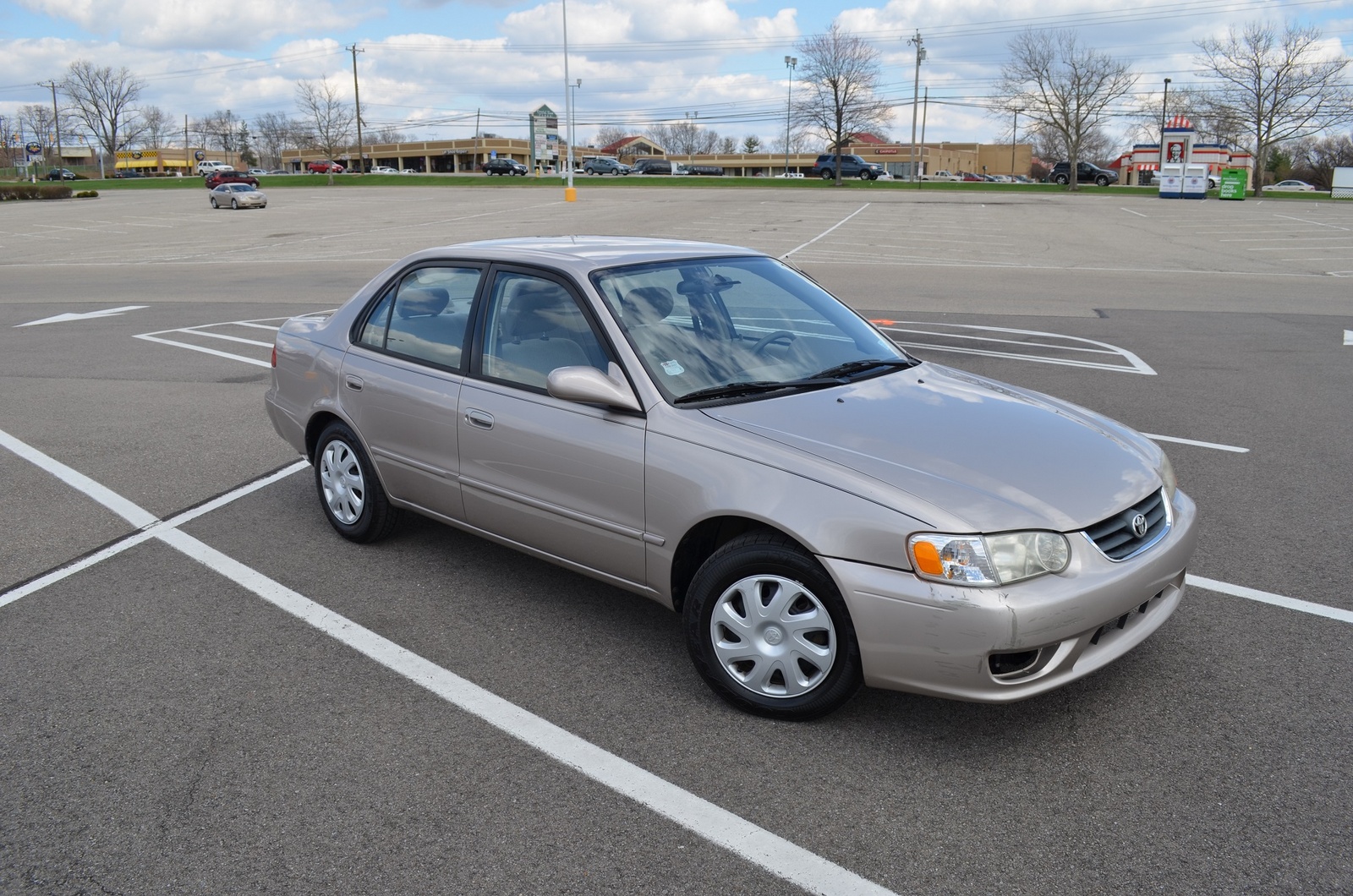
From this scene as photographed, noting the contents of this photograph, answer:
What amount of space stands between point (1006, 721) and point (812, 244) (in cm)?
2427

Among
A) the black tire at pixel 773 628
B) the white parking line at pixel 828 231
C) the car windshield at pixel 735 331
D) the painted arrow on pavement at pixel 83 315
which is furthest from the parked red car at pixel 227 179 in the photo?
the black tire at pixel 773 628

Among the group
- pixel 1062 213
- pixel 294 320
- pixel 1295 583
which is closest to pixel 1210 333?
pixel 1295 583

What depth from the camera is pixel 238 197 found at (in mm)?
48531

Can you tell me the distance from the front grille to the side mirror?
1615 millimetres

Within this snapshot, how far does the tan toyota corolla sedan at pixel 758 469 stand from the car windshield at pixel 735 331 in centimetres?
1

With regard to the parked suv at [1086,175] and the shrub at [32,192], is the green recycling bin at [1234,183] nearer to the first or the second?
the parked suv at [1086,175]

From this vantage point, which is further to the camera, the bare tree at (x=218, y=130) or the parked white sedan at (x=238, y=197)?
the bare tree at (x=218, y=130)

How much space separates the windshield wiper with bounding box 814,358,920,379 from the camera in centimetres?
420

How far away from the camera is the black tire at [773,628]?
3283 millimetres

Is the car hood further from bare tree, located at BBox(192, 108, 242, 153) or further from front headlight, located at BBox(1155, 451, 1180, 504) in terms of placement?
bare tree, located at BBox(192, 108, 242, 153)

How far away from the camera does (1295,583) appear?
4629mm

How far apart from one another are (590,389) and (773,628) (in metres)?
1.07

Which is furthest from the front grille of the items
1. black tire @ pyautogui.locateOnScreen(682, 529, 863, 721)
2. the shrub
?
the shrub

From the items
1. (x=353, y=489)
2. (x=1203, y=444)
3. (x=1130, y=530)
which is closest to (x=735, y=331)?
(x=1130, y=530)
